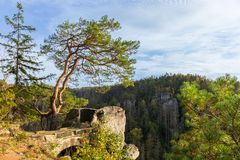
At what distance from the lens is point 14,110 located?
2292cm

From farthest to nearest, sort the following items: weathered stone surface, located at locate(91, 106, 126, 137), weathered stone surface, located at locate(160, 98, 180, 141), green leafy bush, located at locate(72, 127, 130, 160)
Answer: weathered stone surface, located at locate(160, 98, 180, 141) < weathered stone surface, located at locate(91, 106, 126, 137) < green leafy bush, located at locate(72, 127, 130, 160)

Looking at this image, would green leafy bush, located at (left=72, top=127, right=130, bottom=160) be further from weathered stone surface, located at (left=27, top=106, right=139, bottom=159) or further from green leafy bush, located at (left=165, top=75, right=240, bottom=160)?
green leafy bush, located at (left=165, top=75, right=240, bottom=160)

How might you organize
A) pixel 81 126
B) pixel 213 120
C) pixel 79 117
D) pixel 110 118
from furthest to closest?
pixel 110 118 < pixel 79 117 < pixel 81 126 < pixel 213 120

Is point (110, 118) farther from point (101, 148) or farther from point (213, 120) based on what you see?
point (213, 120)

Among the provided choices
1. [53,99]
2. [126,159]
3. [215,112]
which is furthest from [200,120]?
[53,99]

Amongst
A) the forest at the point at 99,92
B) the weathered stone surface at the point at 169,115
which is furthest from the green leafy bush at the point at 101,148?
the weathered stone surface at the point at 169,115

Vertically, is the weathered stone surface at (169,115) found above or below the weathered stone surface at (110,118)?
below

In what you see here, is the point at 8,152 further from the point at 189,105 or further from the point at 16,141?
the point at 189,105

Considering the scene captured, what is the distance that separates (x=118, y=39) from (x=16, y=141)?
32.6 feet

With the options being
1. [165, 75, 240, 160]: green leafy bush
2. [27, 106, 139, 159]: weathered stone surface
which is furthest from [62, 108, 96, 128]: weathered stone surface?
[165, 75, 240, 160]: green leafy bush

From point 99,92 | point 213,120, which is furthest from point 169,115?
point 213,120

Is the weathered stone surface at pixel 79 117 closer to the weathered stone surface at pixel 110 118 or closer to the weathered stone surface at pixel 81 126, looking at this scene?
the weathered stone surface at pixel 81 126

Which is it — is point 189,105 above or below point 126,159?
above

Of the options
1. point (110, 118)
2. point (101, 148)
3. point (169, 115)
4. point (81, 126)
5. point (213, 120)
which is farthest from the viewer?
point (169, 115)
